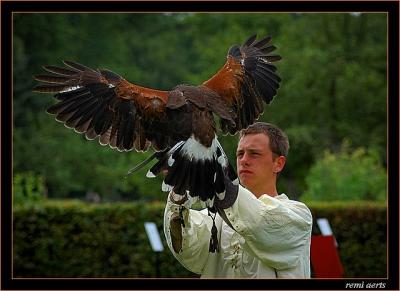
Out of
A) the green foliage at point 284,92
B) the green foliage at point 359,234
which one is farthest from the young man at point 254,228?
the green foliage at point 284,92

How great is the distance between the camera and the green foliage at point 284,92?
76.2 ft

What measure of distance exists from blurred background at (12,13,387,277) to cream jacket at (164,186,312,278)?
7945mm

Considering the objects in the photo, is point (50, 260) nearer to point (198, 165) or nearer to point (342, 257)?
point (342, 257)

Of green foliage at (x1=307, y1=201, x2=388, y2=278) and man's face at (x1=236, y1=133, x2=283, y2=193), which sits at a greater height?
man's face at (x1=236, y1=133, x2=283, y2=193)

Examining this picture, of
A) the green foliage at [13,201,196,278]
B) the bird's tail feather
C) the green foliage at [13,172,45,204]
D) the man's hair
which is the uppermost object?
the man's hair

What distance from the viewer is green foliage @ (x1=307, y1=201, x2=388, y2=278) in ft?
41.1

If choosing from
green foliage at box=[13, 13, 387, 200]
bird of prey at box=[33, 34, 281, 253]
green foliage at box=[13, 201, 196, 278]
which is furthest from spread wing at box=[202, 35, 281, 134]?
green foliage at box=[13, 13, 387, 200]

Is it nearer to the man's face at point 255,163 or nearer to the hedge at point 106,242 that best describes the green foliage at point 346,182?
the hedge at point 106,242

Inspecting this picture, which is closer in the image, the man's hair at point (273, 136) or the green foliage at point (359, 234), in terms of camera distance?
the man's hair at point (273, 136)

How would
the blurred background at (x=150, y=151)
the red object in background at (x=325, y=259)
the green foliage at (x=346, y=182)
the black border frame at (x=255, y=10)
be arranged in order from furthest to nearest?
the green foliage at (x=346, y=182), the blurred background at (x=150, y=151), the red object in background at (x=325, y=259), the black border frame at (x=255, y=10)

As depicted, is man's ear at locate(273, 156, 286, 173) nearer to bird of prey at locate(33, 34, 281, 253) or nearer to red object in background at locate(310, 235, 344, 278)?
bird of prey at locate(33, 34, 281, 253)

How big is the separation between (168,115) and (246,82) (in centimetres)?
95

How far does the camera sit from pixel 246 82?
17.9 feet

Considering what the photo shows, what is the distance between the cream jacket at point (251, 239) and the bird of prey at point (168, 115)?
0.64 feet
